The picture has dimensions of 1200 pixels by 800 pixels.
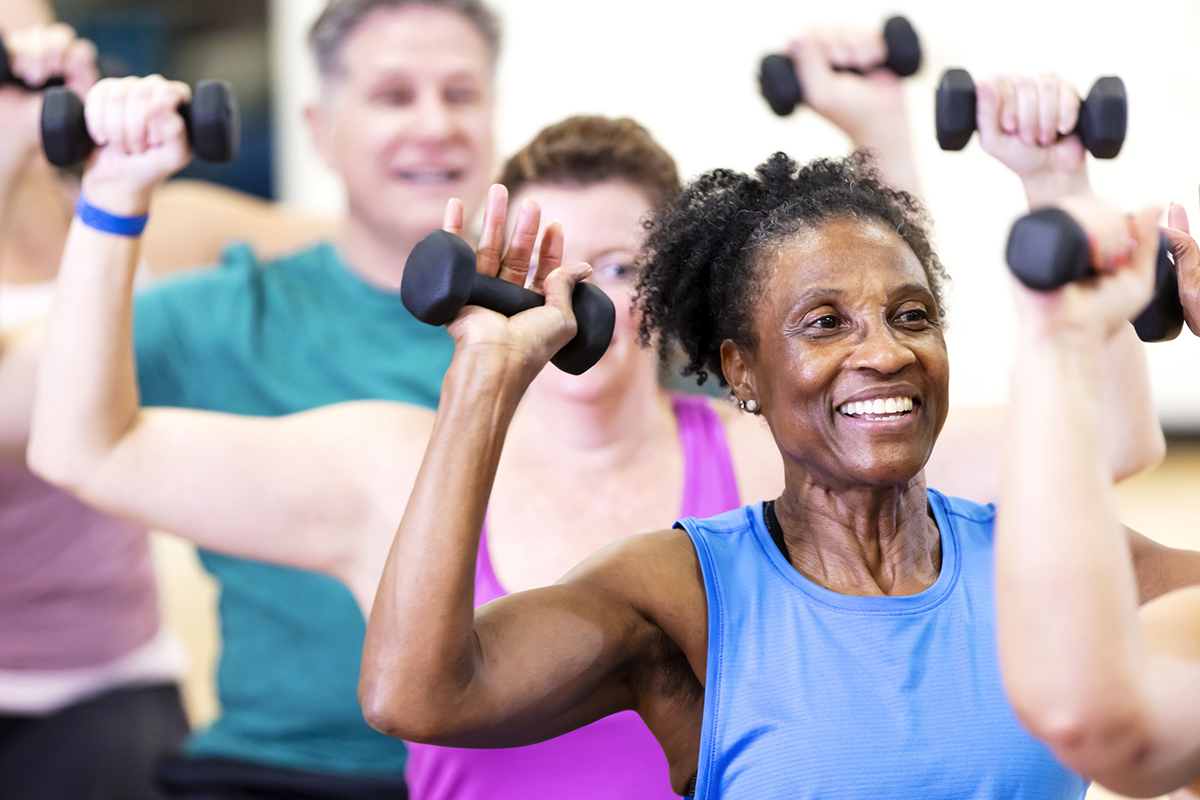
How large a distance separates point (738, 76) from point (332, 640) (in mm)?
3621

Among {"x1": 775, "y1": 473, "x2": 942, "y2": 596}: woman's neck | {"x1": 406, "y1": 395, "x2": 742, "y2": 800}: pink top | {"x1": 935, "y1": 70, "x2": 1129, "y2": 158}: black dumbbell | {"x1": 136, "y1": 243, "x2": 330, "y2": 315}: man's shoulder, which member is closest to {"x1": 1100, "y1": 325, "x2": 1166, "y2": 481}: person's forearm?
{"x1": 935, "y1": 70, "x2": 1129, "y2": 158}: black dumbbell

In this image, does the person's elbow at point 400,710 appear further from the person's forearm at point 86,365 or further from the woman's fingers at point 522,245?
the person's forearm at point 86,365

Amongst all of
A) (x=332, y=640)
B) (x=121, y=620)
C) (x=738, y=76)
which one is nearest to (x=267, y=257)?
(x=121, y=620)

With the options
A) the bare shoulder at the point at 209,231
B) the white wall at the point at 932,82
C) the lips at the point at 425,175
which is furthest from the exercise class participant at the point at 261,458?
the white wall at the point at 932,82

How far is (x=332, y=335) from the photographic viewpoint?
2223 mm

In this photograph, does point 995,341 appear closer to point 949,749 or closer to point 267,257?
point 267,257

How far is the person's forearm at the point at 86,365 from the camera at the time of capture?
1.64 meters

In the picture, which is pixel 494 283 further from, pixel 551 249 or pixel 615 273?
pixel 615 273

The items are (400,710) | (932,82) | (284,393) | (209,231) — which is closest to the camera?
(400,710)

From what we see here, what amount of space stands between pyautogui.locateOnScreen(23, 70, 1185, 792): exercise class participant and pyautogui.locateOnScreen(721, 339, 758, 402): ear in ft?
0.82

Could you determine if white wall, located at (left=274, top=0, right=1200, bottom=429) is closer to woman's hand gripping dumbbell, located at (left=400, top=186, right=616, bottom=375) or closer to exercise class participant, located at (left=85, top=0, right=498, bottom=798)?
exercise class participant, located at (left=85, top=0, right=498, bottom=798)

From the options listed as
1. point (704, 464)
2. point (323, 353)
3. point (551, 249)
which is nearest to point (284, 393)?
point (323, 353)

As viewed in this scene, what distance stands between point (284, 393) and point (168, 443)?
48 cm

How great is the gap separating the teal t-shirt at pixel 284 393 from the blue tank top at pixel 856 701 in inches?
38.3
